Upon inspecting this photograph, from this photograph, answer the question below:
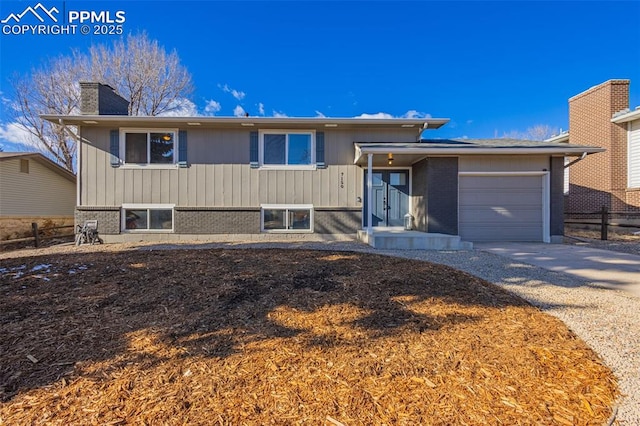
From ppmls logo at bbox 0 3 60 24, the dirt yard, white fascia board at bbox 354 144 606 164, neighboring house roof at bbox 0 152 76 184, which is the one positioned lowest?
the dirt yard

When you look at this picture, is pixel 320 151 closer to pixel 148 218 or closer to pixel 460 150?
pixel 460 150

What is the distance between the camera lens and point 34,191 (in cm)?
1198

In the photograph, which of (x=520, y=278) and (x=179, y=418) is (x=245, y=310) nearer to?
(x=179, y=418)

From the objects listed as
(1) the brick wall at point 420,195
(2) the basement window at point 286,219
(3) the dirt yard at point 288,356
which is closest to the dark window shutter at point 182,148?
(2) the basement window at point 286,219

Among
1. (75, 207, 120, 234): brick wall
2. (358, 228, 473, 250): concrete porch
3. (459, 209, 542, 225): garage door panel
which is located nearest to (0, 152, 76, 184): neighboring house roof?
(75, 207, 120, 234): brick wall

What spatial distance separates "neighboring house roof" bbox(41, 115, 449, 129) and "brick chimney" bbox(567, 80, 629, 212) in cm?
825

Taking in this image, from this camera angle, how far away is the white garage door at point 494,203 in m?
8.91

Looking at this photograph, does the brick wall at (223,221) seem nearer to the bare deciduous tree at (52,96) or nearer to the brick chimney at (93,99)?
the brick chimney at (93,99)

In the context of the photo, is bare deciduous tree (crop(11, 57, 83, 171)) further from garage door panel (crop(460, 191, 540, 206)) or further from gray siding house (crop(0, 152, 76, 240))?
garage door panel (crop(460, 191, 540, 206))

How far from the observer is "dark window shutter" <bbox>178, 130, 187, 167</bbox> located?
936cm

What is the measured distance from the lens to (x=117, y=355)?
2.32 metres

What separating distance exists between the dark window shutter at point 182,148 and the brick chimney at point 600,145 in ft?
51.3

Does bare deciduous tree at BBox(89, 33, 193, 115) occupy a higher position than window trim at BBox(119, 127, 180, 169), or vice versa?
bare deciduous tree at BBox(89, 33, 193, 115)

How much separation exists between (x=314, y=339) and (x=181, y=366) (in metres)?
1.02
